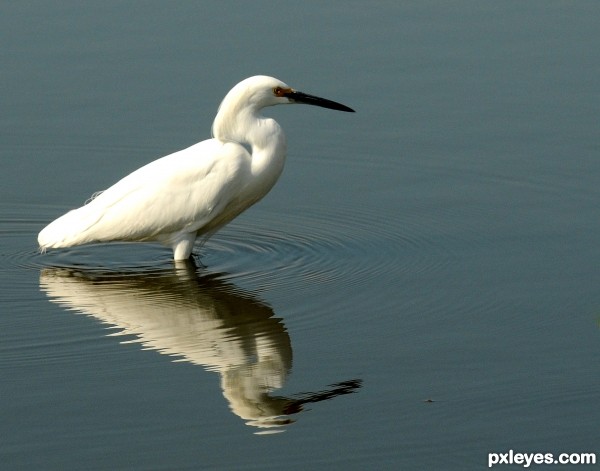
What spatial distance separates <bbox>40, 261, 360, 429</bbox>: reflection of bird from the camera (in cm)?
789

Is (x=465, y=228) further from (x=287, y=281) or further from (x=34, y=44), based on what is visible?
(x=34, y=44)

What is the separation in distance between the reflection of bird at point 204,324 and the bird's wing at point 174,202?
1.00 feet

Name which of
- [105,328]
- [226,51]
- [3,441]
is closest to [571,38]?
[226,51]

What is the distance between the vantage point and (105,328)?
29.8ft

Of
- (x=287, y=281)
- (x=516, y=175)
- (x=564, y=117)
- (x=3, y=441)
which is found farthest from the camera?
(x=564, y=117)

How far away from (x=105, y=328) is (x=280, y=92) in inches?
97.8

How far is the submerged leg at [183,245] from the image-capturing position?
10.7 metres

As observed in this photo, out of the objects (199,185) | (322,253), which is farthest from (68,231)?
(322,253)

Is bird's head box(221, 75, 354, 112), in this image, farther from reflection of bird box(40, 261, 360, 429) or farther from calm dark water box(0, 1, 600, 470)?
reflection of bird box(40, 261, 360, 429)

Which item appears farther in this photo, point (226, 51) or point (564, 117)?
point (226, 51)

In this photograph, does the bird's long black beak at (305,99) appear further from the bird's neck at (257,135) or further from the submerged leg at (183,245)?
the submerged leg at (183,245)

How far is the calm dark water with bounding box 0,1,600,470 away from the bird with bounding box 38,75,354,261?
0.26m

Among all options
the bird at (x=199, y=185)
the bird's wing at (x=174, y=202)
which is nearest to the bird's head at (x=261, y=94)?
Answer: the bird at (x=199, y=185)

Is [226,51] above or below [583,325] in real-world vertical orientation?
above
